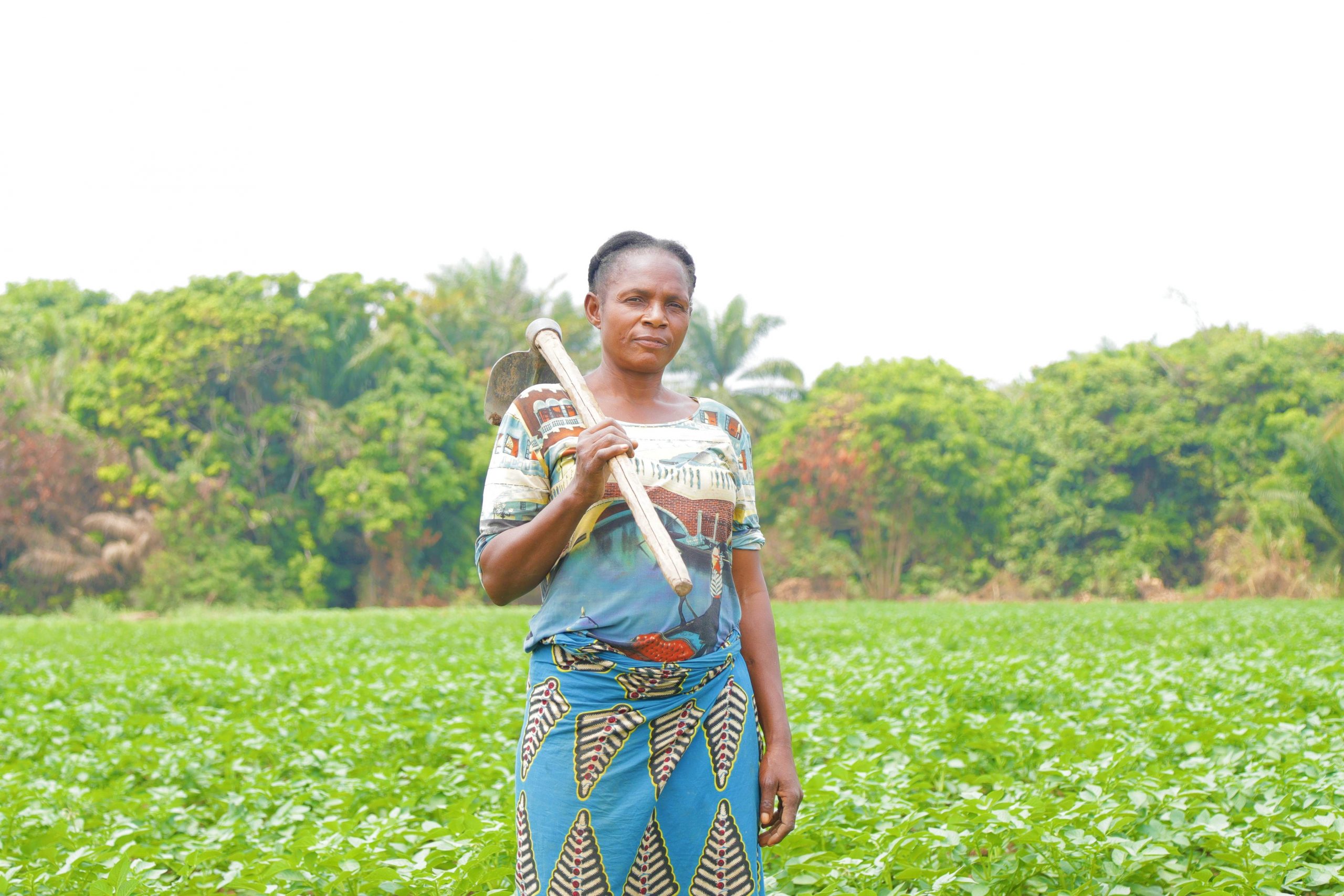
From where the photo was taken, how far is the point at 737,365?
1293 inches

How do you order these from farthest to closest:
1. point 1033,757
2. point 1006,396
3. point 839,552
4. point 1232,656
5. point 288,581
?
point 1006,396
point 839,552
point 288,581
point 1232,656
point 1033,757

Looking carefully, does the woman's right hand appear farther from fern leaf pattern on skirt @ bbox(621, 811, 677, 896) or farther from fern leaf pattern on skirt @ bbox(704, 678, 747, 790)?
fern leaf pattern on skirt @ bbox(621, 811, 677, 896)

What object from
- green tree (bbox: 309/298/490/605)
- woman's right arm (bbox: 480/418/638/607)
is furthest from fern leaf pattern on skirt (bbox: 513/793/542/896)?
green tree (bbox: 309/298/490/605)

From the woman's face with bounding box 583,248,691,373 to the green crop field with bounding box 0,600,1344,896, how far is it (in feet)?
5.45

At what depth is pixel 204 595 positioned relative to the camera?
25703 mm

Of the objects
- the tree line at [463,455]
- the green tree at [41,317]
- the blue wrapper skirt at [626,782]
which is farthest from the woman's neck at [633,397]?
the green tree at [41,317]

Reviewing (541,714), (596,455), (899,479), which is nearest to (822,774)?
(541,714)

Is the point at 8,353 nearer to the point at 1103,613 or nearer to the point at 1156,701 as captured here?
the point at 1103,613

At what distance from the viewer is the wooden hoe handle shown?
5.45ft

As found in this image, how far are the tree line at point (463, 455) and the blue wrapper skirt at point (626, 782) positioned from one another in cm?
2464

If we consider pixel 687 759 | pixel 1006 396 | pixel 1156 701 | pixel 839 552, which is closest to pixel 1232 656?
pixel 1156 701

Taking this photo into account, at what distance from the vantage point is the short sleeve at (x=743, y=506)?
1.99m

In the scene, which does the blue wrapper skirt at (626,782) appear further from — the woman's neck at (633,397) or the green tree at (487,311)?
the green tree at (487,311)

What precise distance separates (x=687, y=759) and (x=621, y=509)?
404 millimetres
